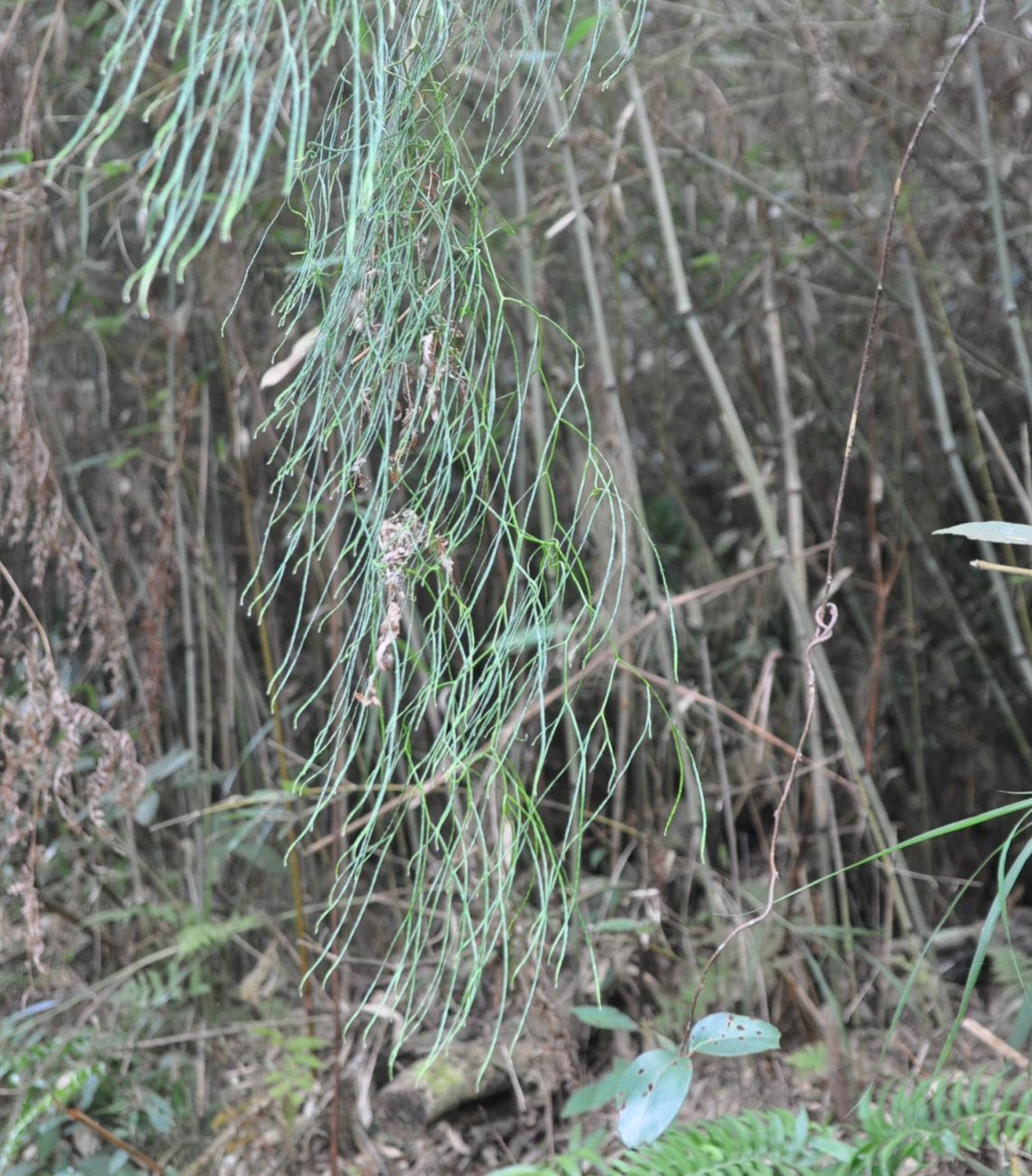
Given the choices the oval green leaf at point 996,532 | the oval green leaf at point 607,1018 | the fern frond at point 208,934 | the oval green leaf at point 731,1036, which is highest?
the oval green leaf at point 996,532

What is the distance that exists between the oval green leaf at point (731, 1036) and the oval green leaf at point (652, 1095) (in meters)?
0.02

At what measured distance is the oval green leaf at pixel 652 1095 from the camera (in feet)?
3.22

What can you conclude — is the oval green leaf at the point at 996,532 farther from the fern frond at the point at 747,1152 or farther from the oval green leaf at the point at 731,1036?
the fern frond at the point at 747,1152

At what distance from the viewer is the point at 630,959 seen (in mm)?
1878

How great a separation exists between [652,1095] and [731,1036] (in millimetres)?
88

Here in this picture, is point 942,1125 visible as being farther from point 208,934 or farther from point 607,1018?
point 208,934

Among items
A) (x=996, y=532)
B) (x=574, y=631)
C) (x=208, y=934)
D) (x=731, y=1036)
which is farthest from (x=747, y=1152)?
(x=208, y=934)

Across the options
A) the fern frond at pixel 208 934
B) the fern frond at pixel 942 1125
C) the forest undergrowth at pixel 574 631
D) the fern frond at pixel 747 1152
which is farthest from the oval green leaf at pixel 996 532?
the fern frond at pixel 208 934

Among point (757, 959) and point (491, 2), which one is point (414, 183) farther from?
point (757, 959)

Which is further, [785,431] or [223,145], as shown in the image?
[223,145]

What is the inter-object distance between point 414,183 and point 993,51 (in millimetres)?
2061

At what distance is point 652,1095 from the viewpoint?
1.00 metres

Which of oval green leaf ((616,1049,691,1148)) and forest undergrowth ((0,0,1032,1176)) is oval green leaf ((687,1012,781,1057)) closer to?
oval green leaf ((616,1049,691,1148))

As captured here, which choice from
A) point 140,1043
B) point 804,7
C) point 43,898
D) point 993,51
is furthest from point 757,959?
point 993,51
